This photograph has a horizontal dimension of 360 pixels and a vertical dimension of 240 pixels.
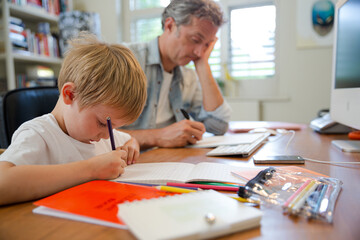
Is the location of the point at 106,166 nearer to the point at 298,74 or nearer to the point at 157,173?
the point at 157,173

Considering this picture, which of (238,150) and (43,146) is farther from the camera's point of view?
(238,150)

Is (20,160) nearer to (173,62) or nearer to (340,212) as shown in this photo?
(340,212)

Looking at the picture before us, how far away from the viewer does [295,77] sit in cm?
262

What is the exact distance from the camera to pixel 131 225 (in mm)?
334

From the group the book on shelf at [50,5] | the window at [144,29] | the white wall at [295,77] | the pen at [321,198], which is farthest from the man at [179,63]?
the window at [144,29]

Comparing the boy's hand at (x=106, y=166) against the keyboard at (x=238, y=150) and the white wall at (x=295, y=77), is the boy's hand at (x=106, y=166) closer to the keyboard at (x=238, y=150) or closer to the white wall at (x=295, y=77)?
the keyboard at (x=238, y=150)

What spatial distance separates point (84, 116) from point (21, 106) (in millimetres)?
463

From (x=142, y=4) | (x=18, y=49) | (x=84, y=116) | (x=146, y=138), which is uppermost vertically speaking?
(x=142, y=4)

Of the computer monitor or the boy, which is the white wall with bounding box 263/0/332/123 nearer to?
the computer monitor

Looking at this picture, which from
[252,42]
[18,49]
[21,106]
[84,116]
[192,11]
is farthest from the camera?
[252,42]

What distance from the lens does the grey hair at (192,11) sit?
129cm

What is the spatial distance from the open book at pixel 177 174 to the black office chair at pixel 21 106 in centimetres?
52

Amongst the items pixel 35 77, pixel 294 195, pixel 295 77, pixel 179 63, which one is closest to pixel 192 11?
pixel 179 63

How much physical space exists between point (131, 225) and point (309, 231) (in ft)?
0.72
